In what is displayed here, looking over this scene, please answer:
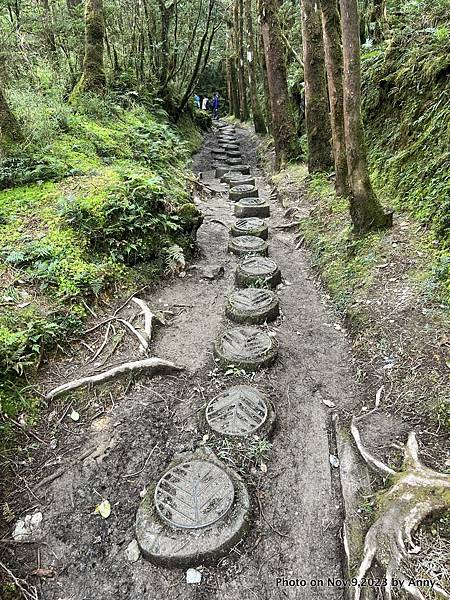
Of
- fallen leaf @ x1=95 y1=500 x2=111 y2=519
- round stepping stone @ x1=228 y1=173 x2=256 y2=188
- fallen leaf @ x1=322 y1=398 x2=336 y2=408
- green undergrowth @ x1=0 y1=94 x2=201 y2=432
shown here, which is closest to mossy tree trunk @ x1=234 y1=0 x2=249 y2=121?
round stepping stone @ x1=228 y1=173 x2=256 y2=188

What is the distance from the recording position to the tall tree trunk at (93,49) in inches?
435

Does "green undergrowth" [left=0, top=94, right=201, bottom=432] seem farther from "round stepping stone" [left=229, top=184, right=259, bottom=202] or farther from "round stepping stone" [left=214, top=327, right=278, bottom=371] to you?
"round stepping stone" [left=229, top=184, right=259, bottom=202]

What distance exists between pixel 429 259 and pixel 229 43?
29351 millimetres

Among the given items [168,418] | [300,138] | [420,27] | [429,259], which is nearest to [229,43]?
[300,138]

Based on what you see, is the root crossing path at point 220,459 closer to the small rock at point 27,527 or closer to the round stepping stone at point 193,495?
the small rock at point 27,527

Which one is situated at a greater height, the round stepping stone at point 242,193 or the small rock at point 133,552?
the round stepping stone at point 242,193

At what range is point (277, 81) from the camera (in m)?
11.9

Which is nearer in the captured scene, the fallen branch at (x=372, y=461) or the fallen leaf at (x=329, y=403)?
the fallen branch at (x=372, y=461)

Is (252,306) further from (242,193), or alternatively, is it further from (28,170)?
(242,193)

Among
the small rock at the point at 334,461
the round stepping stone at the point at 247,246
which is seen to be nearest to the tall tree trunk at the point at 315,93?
the round stepping stone at the point at 247,246

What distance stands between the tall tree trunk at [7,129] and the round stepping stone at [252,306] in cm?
471

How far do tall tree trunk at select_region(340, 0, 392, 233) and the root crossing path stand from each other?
5.53 ft

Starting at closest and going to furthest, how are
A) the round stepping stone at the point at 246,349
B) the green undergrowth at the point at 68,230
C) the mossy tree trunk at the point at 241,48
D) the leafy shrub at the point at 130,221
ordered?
the green undergrowth at the point at 68,230 < the round stepping stone at the point at 246,349 < the leafy shrub at the point at 130,221 < the mossy tree trunk at the point at 241,48

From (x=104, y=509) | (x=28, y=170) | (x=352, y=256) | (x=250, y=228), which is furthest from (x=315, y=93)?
(x=104, y=509)
